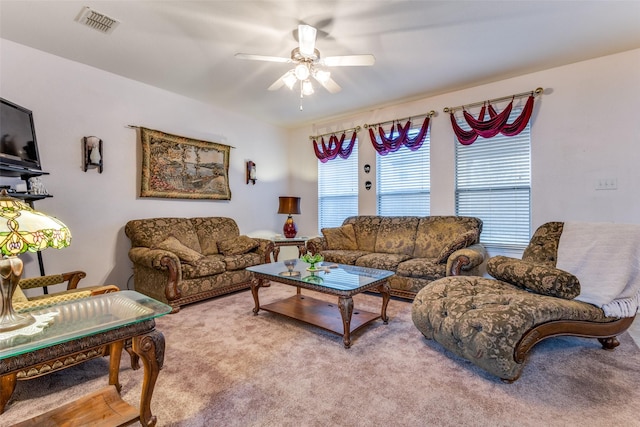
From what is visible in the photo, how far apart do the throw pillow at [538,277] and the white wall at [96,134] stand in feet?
12.6

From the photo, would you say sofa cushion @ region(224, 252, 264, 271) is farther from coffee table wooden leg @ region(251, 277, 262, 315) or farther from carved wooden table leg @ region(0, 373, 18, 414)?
carved wooden table leg @ region(0, 373, 18, 414)

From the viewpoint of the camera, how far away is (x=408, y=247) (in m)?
4.14

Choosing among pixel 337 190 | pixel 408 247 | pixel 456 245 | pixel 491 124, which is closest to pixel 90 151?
pixel 337 190

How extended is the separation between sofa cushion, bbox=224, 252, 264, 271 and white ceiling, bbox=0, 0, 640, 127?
2.18 meters

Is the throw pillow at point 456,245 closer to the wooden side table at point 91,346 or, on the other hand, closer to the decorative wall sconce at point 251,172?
the wooden side table at point 91,346

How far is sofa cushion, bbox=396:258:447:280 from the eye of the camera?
3346 mm

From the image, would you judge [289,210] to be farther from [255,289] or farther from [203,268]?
[255,289]

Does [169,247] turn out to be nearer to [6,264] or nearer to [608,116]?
[6,264]

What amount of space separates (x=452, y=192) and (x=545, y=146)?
1.14 m

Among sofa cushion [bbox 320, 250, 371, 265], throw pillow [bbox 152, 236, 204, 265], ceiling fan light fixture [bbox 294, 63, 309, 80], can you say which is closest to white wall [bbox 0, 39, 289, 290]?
throw pillow [bbox 152, 236, 204, 265]

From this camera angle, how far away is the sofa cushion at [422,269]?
3.35 m

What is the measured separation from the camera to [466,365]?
208 cm

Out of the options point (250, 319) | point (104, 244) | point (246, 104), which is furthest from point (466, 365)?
point (246, 104)

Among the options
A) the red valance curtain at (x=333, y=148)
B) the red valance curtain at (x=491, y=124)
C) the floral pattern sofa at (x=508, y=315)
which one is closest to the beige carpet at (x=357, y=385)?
the floral pattern sofa at (x=508, y=315)
